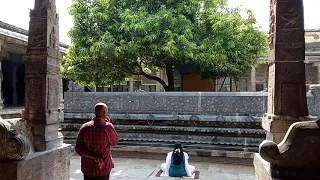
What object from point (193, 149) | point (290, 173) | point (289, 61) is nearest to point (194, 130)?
point (193, 149)

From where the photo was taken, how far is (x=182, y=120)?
28.8ft

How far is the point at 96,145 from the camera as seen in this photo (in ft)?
10.8

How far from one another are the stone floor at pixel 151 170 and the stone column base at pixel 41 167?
231 centimetres

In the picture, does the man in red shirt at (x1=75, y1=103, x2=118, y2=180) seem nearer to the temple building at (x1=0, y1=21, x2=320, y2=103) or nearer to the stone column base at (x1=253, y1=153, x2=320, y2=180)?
the stone column base at (x1=253, y1=153, x2=320, y2=180)

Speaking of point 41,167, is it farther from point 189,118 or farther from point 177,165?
point 189,118

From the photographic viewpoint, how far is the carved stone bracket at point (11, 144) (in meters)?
2.96

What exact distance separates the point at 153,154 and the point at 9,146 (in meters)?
6.05

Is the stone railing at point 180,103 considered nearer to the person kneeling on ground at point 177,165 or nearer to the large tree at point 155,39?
the large tree at point 155,39

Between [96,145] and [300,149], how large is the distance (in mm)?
2265

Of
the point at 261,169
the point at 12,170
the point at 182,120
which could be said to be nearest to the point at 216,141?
the point at 182,120

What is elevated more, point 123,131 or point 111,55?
point 111,55

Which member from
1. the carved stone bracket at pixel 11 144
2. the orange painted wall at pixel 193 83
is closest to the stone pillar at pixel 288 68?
the carved stone bracket at pixel 11 144

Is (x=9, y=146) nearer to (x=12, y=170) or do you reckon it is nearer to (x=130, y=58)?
(x=12, y=170)

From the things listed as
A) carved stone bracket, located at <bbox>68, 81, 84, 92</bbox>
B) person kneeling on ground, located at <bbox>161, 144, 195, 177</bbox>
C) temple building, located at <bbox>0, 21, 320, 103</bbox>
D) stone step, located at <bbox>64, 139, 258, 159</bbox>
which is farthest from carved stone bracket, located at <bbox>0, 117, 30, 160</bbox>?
temple building, located at <bbox>0, 21, 320, 103</bbox>
